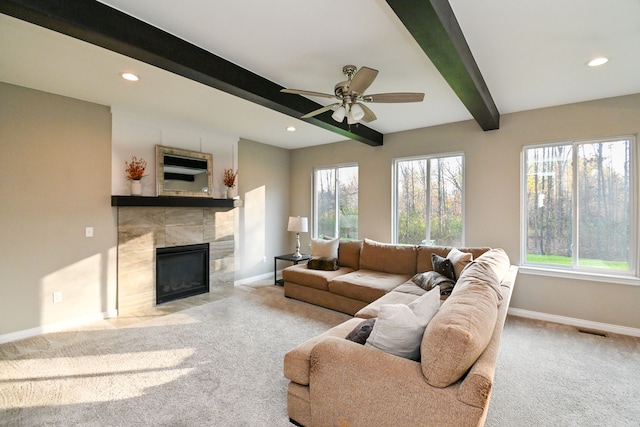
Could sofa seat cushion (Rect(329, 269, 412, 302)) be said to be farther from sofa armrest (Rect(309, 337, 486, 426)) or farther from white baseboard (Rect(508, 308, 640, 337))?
sofa armrest (Rect(309, 337, 486, 426))

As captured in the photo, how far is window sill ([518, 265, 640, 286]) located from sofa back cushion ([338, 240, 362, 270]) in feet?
7.25

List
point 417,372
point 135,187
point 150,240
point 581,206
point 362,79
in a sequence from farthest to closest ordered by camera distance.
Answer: point 150,240 → point 135,187 → point 581,206 → point 362,79 → point 417,372

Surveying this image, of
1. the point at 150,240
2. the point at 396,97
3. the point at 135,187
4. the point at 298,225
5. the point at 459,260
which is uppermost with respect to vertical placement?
the point at 396,97

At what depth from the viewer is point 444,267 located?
11.6 feet

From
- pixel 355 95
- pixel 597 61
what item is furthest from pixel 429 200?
pixel 355 95

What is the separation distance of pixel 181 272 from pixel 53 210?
1826 millimetres

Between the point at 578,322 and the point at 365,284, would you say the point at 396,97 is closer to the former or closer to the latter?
the point at 365,284

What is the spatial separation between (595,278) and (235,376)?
4154 mm

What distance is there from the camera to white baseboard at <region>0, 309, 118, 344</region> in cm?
315

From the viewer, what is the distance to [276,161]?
6.23 metres

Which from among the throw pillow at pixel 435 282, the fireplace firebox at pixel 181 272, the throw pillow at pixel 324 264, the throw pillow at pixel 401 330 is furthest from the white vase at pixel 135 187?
the throw pillow at pixel 435 282

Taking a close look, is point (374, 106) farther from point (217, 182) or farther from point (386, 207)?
point (217, 182)

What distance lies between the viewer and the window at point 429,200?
4543 millimetres

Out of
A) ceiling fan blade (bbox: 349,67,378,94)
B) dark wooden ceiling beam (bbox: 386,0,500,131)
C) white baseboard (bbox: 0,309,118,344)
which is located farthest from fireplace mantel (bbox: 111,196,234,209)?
dark wooden ceiling beam (bbox: 386,0,500,131)
